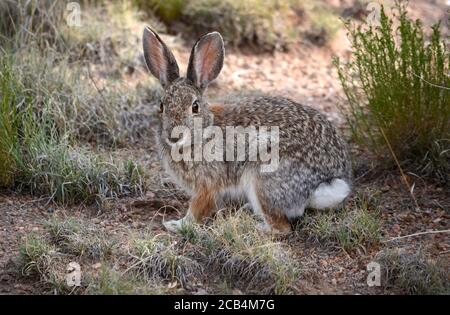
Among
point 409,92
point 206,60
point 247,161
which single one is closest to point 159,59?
point 206,60

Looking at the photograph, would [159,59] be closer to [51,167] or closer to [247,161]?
[247,161]

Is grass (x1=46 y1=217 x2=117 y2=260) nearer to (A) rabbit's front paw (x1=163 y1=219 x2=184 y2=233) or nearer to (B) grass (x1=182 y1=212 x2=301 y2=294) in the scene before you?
(A) rabbit's front paw (x1=163 y1=219 x2=184 y2=233)

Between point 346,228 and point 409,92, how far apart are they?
4.45ft

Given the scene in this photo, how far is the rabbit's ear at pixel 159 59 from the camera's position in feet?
18.4

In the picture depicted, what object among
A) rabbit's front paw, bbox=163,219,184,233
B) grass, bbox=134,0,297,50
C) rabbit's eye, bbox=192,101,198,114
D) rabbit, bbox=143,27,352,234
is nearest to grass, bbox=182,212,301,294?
rabbit's front paw, bbox=163,219,184,233

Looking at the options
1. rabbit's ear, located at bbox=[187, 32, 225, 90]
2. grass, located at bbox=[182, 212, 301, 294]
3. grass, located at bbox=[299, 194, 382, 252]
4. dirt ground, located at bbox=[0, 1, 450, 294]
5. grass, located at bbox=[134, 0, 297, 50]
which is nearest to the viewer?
grass, located at bbox=[182, 212, 301, 294]

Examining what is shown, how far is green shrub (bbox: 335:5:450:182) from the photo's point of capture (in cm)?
583

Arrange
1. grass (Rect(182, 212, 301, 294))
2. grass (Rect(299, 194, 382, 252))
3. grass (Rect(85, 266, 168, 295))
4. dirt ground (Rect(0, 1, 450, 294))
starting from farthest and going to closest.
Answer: grass (Rect(299, 194, 382, 252))
dirt ground (Rect(0, 1, 450, 294))
grass (Rect(182, 212, 301, 294))
grass (Rect(85, 266, 168, 295))

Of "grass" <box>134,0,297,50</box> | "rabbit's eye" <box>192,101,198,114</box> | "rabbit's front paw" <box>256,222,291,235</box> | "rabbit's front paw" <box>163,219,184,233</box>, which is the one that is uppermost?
"grass" <box>134,0,297,50</box>

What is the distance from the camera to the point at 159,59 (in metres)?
5.67

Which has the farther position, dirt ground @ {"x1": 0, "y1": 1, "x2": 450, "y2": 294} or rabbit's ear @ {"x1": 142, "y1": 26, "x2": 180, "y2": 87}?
rabbit's ear @ {"x1": 142, "y1": 26, "x2": 180, "y2": 87}

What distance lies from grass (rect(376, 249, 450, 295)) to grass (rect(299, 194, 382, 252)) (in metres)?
0.29

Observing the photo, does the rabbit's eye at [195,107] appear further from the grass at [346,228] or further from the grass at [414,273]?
the grass at [414,273]
